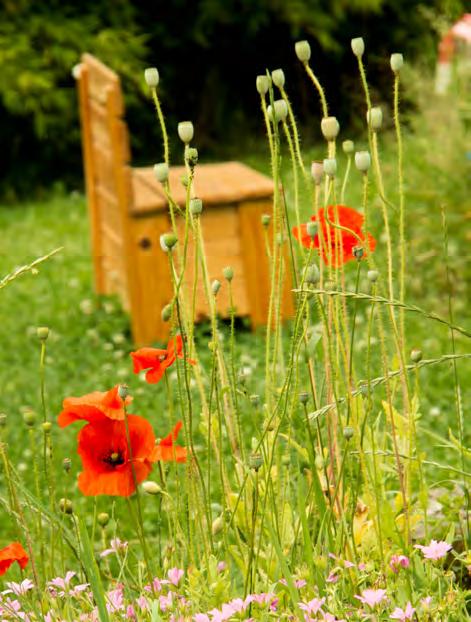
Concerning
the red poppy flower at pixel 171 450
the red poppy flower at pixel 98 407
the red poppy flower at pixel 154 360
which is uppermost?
the red poppy flower at pixel 154 360

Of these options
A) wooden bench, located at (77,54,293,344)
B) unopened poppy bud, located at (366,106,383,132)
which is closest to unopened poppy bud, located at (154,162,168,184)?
unopened poppy bud, located at (366,106,383,132)

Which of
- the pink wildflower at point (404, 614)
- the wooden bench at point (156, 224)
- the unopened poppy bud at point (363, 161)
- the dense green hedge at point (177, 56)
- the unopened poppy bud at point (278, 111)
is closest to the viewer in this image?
the pink wildflower at point (404, 614)

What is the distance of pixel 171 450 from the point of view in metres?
1.84

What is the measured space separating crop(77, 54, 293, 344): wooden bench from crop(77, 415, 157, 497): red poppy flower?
2.76 metres

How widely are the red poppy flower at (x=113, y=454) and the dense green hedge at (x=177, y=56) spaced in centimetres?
733

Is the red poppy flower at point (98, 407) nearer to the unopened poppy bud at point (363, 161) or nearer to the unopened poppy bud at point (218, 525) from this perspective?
the unopened poppy bud at point (218, 525)

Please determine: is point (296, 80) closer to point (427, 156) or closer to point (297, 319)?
point (427, 156)

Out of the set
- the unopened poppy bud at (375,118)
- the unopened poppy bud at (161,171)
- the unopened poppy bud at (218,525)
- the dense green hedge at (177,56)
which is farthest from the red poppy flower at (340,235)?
the dense green hedge at (177,56)

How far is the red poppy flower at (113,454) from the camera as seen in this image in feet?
5.93

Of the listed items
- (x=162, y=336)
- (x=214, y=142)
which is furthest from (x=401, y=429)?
(x=214, y=142)

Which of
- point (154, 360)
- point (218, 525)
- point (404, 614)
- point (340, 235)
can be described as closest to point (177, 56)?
point (340, 235)

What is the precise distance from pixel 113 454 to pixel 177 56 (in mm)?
9773

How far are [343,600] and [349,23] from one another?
9.96 metres

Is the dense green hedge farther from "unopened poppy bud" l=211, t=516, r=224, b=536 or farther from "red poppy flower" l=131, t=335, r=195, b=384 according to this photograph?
"unopened poppy bud" l=211, t=516, r=224, b=536
